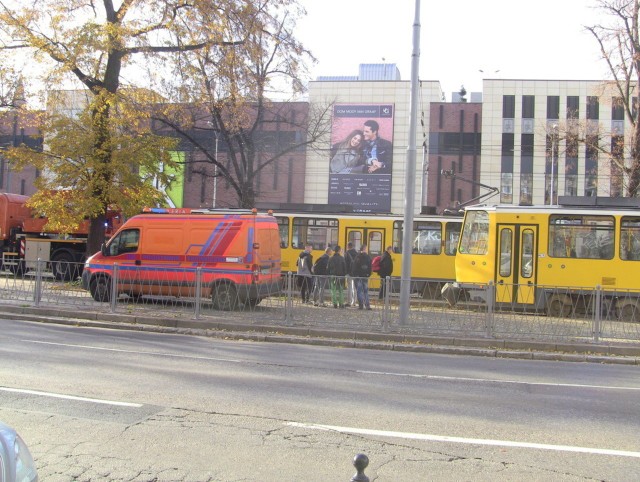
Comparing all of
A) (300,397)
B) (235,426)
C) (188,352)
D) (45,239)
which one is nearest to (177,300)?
(188,352)

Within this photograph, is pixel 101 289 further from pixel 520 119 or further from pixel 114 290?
pixel 520 119

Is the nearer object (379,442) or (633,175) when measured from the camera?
(379,442)

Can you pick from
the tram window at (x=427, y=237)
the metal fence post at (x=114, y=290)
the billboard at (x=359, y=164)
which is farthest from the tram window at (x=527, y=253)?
the billboard at (x=359, y=164)

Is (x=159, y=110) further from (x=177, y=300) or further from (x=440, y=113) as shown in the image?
(x=440, y=113)

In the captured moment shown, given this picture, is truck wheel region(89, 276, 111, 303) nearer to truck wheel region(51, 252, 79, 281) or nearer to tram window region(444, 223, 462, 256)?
truck wheel region(51, 252, 79, 281)

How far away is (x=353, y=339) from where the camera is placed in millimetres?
11953

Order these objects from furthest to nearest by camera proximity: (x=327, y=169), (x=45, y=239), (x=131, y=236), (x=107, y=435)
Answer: (x=327, y=169), (x=45, y=239), (x=131, y=236), (x=107, y=435)

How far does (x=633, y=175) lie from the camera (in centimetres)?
2191

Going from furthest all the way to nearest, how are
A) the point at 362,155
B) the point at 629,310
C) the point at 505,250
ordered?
the point at 362,155 < the point at 505,250 < the point at 629,310

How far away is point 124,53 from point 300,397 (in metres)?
16.4

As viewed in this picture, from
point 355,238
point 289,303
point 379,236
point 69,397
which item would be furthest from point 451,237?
point 69,397

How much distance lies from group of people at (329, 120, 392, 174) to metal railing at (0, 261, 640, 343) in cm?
2857

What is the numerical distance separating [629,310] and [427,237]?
8716mm

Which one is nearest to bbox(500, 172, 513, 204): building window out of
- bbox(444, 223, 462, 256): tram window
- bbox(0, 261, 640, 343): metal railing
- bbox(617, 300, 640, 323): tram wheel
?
bbox(444, 223, 462, 256): tram window
